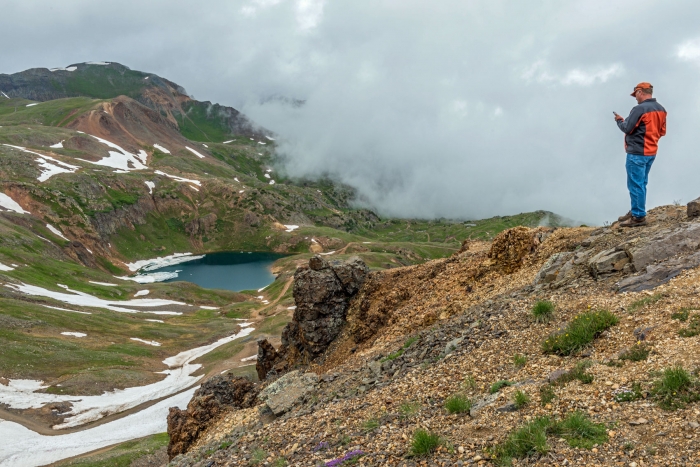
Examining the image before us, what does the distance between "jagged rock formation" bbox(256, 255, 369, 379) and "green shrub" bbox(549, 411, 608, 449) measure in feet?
64.2

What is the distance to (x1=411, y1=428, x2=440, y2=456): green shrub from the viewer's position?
9305 millimetres

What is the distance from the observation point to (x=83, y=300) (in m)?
85.9

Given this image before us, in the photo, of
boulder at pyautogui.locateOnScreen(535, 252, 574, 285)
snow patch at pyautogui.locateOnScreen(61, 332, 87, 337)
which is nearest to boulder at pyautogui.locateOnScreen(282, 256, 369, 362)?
boulder at pyautogui.locateOnScreen(535, 252, 574, 285)

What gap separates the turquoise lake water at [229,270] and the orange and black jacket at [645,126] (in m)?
133

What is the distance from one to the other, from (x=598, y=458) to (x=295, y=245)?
194121 mm

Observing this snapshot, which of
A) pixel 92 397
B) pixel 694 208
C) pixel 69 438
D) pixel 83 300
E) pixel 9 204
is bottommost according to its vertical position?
pixel 69 438

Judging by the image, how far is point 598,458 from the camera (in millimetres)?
7496

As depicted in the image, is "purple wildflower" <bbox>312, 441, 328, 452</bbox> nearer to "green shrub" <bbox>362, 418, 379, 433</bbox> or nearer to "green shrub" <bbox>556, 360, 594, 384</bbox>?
"green shrub" <bbox>362, 418, 379, 433</bbox>

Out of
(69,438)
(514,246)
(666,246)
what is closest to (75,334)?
(69,438)

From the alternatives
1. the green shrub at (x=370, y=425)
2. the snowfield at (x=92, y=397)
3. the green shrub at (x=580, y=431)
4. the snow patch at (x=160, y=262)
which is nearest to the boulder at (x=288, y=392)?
the green shrub at (x=370, y=425)

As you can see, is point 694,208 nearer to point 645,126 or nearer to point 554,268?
point 645,126

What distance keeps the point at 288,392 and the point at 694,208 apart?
16.9m

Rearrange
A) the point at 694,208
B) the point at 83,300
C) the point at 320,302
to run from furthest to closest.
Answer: the point at 83,300
the point at 320,302
the point at 694,208

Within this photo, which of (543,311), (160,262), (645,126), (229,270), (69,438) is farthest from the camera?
(160,262)
